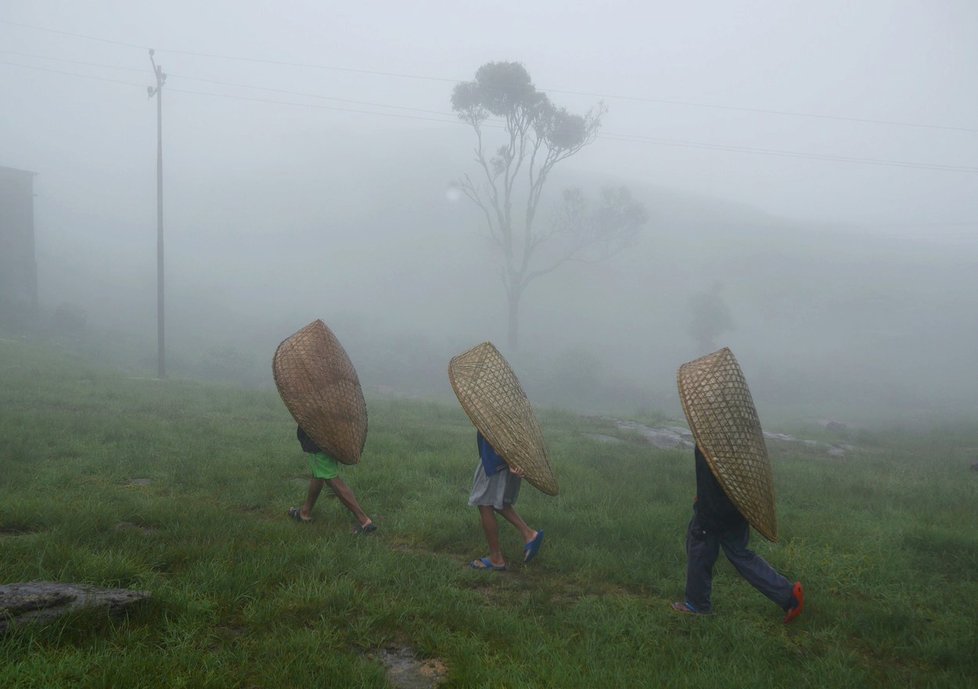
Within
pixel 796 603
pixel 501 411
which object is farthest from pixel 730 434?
pixel 501 411

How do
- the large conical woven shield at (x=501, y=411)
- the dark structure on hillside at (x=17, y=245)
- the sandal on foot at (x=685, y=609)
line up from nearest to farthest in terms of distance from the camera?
the sandal on foot at (x=685, y=609) → the large conical woven shield at (x=501, y=411) → the dark structure on hillside at (x=17, y=245)

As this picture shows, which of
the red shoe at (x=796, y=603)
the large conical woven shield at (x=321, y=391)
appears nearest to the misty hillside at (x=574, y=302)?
the large conical woven shield at (x=321, y=391)

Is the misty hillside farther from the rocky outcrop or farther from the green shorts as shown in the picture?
the rocky outcrop

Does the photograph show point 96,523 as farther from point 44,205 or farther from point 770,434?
point 44,205

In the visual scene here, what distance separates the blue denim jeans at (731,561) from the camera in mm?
4723

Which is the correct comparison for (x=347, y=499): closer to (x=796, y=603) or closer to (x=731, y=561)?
(x=731, y=561)

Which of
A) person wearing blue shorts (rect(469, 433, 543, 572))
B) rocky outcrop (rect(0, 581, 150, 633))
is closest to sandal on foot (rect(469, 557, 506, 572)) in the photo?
person wearing blue shorts (rect(469, 433, 543, 572))

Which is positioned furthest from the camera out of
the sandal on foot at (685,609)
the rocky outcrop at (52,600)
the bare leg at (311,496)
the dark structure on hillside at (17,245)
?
the dark structure on hillside at (17,245)

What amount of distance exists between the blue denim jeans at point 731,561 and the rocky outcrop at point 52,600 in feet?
11.9

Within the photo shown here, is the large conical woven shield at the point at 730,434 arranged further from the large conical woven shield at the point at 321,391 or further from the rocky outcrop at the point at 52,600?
the rocky outcrop at the point at 52,600

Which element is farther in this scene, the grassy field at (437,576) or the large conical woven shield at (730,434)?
the large conical woven shield at (730,434)

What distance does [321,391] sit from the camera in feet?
20.4

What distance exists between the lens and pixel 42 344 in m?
24.2

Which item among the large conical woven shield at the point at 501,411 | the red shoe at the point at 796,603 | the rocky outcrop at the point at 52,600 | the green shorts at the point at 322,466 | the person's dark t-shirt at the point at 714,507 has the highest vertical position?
the large conical woven shield at the point at 501,411
